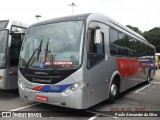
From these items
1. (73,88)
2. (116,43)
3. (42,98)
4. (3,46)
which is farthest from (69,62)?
(3,46)

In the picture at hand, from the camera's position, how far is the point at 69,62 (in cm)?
593

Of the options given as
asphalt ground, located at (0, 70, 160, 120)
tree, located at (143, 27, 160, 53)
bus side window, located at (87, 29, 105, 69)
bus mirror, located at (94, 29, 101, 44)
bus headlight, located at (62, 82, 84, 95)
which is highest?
tree, located at (143, 27, 160, 53)

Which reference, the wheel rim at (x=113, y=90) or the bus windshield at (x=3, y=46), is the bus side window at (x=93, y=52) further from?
the bus windshield at (x=3, y=46)

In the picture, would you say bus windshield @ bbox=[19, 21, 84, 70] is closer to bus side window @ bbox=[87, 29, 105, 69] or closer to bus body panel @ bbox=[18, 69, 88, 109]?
bus side window @ bbox=[87, 29, 105, 69]

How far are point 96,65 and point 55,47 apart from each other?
51.6 inches

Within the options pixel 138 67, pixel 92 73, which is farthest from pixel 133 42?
pixel 92 73

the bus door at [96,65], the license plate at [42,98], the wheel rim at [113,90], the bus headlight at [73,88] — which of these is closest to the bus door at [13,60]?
the license plate at [42,98]

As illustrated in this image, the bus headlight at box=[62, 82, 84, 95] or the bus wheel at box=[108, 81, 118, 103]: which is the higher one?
the bus headlight at box=[62, 82, 84, 95]

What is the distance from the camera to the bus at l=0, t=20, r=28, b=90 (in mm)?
8336

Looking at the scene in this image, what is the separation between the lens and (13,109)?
7000 mm

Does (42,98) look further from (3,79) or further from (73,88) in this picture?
(3,79)

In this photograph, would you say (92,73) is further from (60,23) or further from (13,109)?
(13,109)

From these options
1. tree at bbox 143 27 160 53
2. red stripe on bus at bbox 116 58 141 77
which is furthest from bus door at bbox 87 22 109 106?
tree at bbox 143 27 160 53

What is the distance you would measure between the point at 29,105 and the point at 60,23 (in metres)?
3.02
